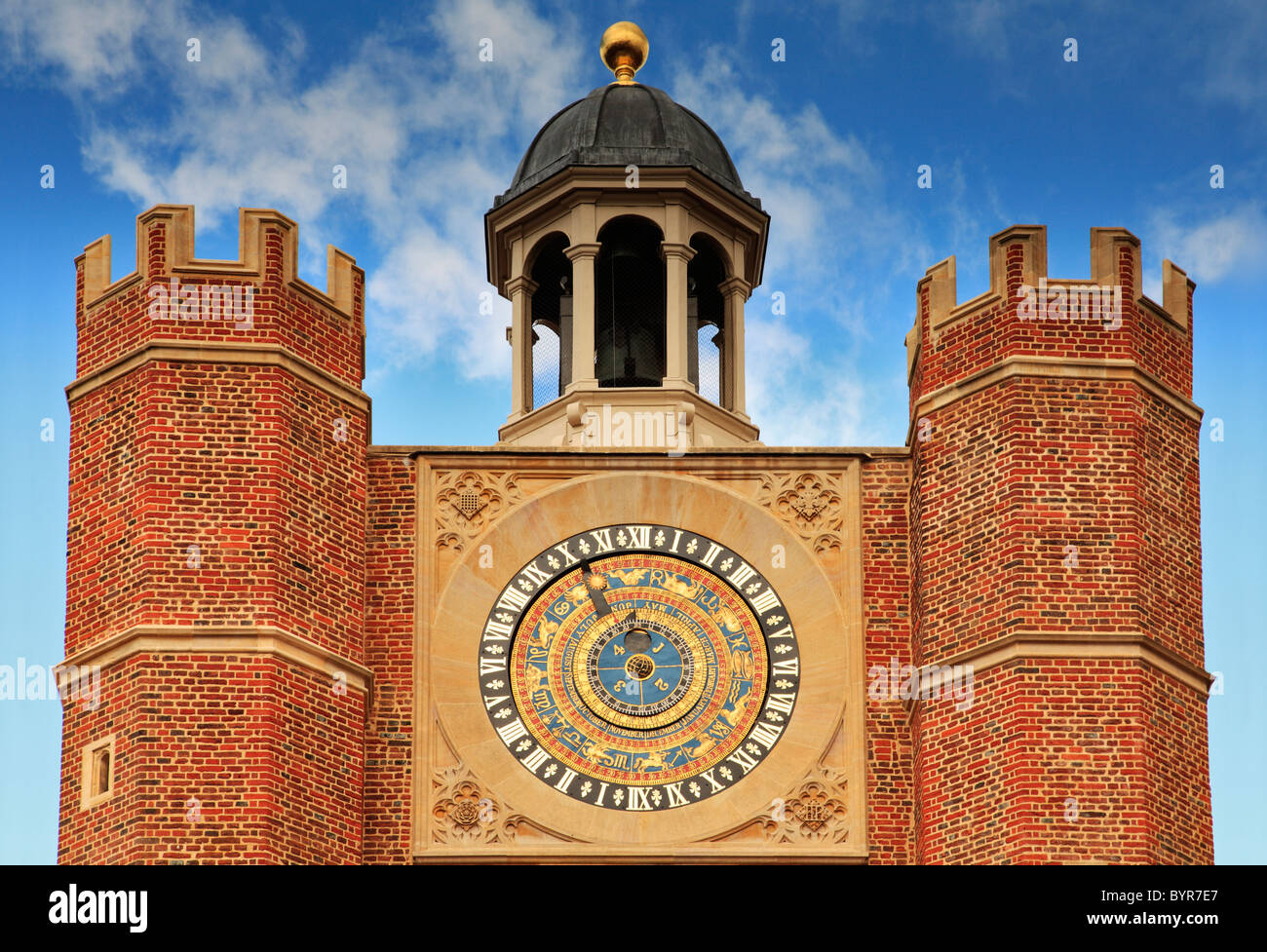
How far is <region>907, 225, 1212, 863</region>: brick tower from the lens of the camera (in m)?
40.4

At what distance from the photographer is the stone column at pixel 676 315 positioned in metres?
46.8

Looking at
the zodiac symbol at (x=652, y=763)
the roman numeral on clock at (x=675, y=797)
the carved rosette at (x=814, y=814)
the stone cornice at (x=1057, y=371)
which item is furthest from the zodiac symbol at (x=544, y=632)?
the stone cornice at (x=1057, y=371)

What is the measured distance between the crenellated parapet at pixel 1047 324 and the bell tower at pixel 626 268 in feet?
A: 13.8

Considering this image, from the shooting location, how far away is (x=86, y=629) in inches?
1636

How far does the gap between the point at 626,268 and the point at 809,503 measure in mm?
5958

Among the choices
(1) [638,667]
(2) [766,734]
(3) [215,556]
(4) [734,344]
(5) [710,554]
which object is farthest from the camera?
(4) [734,344]

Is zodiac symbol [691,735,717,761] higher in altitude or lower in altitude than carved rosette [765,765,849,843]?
higher

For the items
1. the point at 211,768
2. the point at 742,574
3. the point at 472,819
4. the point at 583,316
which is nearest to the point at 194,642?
the point at 211,768

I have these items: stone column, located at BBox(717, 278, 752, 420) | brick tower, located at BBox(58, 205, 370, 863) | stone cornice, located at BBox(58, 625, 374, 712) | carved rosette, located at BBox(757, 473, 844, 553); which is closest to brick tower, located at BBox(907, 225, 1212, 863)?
carved rosette, located at BBox(757, 473, 844, 553)

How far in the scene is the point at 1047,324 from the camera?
42.9 metres

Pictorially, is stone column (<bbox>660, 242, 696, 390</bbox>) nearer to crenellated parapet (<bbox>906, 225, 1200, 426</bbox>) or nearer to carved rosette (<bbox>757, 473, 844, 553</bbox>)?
carved rosette (<bbox>757, 473, 844, 553</bbox>)

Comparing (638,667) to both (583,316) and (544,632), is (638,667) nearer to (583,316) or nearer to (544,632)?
(544,632)

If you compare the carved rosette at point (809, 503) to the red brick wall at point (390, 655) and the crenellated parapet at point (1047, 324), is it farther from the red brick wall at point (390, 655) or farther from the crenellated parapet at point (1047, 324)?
the red brick wall at point (390, 655)

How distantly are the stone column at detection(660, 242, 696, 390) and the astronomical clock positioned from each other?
0.24 metres
